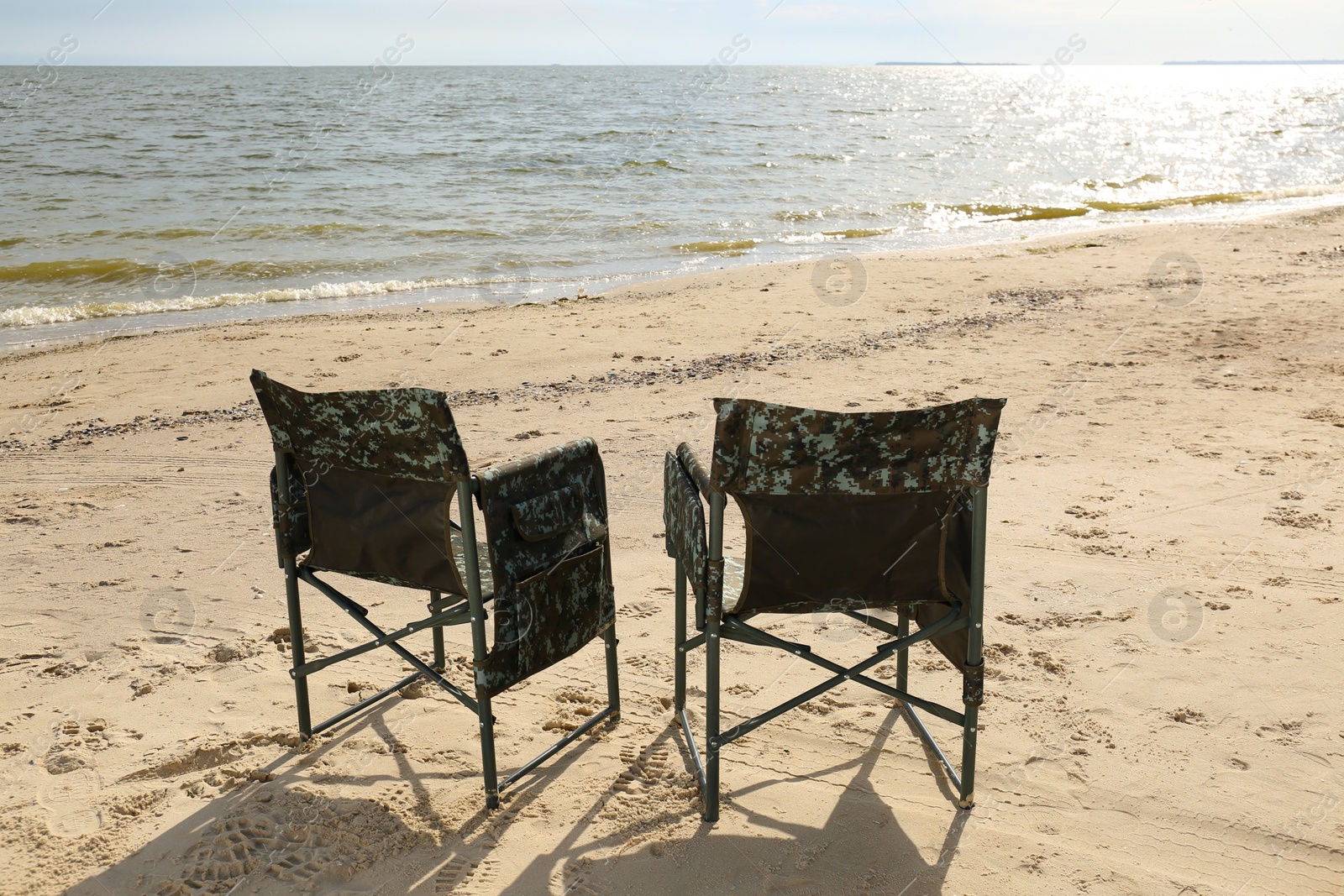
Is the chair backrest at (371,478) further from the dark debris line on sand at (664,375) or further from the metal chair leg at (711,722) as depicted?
the dark debris line on sand at (664,375)

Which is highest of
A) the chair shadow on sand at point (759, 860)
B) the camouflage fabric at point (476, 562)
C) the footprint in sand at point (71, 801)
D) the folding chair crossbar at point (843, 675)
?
the camouflage fabric at point (476, 562)

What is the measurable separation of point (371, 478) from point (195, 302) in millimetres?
9922

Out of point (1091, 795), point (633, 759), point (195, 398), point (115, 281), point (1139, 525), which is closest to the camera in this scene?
point (1091, 795)

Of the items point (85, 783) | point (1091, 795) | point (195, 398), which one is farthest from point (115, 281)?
point (1091, 795)

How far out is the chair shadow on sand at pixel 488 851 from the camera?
251cm

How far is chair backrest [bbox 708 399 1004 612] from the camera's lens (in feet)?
7.59

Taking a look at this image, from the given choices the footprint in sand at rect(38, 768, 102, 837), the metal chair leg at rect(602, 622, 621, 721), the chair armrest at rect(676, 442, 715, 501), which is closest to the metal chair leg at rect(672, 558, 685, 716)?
the metal chair leg at rect(602, 622, 621, 721)

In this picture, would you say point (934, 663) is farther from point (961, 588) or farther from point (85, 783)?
point (85, 783)

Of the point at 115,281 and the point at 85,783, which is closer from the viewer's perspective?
the point at 85,783

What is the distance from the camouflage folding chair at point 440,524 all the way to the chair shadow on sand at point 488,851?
Result: 9.8 inches

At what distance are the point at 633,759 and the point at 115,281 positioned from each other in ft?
39.0

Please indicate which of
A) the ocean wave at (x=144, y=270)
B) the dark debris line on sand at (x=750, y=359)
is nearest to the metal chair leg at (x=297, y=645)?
the dark debris line on sand at (x=750, y=359)

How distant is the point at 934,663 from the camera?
358 centimetres

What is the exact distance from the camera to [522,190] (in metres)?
19.7
